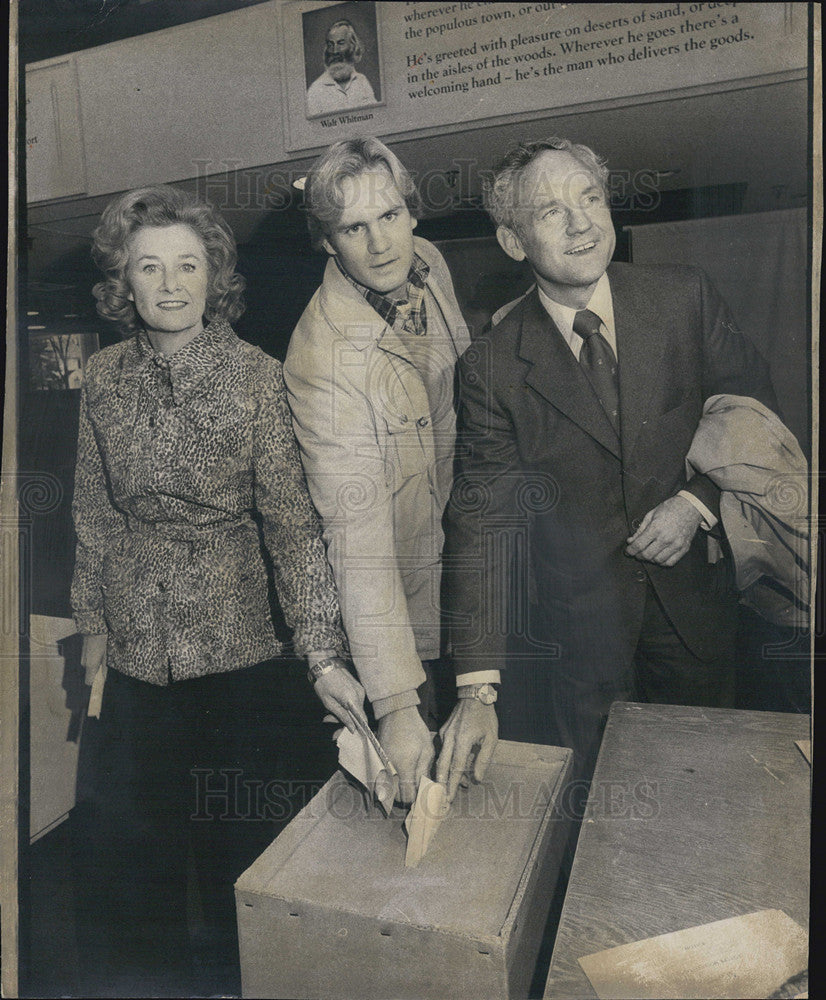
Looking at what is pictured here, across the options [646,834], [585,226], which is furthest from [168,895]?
[585,226]

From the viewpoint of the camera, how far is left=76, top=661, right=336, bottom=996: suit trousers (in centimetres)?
181

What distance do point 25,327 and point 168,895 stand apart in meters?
1.35

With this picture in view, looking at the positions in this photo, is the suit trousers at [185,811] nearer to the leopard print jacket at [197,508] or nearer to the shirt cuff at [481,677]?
the leopard print jacket at [197,508]

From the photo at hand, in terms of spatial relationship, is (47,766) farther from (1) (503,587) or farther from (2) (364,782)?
(1) (503,587)

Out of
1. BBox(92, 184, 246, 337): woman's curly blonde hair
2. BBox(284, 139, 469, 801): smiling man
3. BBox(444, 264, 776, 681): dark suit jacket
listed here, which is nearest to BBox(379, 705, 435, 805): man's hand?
BBox(284, 139, 469, 801): smiling man

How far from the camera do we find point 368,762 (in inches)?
69.1

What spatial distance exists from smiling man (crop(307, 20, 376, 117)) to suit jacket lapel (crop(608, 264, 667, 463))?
650mm

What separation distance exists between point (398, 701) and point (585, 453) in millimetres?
667

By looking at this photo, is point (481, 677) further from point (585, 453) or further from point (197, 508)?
point (197, 508)

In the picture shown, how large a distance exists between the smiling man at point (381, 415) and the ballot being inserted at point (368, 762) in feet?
Answer: 0.07

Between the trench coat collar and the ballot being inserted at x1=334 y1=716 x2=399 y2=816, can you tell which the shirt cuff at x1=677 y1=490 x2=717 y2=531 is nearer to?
the trench coat collar

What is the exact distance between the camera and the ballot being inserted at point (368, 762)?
Answer: 1.74 meters

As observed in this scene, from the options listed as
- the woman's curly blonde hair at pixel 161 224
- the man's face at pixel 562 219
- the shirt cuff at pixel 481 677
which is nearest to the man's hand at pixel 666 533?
the shirt cuff at pixel 481 677

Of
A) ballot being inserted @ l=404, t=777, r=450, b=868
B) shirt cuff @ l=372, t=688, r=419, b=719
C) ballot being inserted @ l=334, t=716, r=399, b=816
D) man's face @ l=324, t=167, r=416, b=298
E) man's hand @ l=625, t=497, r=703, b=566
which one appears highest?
man's face @ l=324, t=167, r=416, b=298
